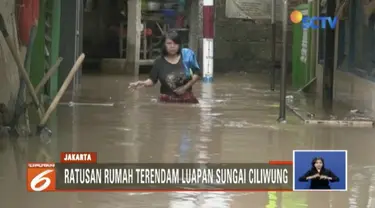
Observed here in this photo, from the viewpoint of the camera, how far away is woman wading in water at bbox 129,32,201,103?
1128cm

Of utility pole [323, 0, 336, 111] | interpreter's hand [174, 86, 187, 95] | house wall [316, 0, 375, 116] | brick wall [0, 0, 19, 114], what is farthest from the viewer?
utility pole [323, 0, 336, 111]

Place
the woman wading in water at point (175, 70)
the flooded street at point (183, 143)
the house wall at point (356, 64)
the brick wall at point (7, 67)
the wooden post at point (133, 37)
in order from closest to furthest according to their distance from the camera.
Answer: the flooded street at point (183, 143), the brick wall at point (7, 67), the woman wading in water at point (175, 70), the house wall at point (356, 64), the wooden post at point (133, 37)

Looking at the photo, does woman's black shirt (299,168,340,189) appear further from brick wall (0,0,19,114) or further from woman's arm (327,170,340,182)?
brick wall (0,0,19,114)

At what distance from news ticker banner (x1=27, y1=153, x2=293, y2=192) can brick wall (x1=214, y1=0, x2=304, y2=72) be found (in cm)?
1559

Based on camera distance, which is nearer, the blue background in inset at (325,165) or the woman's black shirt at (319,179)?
the woman's black shirt at (319,179)

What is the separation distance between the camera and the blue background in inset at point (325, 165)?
5.70 metres

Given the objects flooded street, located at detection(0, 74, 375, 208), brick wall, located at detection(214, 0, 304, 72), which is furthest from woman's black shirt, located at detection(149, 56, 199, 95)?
brick wall, located at detection(214, 0, 304, 72)

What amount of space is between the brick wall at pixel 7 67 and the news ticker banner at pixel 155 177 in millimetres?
2343

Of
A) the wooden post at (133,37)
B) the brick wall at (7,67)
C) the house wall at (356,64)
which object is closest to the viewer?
the brick wall at (7,67)

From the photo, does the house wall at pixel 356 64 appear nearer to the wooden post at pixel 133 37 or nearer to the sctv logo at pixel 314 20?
the sctv logo at pixel 314 20

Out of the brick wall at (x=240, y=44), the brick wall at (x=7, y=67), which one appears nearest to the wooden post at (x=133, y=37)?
the brick wall at (x=240, y=44)

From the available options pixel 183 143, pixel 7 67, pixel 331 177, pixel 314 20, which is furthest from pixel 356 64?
pixel 331 177

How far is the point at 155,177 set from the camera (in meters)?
6.32

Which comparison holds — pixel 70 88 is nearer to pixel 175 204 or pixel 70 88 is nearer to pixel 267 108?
pixel 267 108
